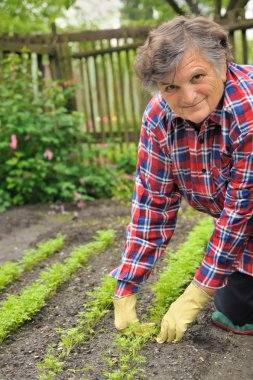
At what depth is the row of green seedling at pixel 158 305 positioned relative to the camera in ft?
7.80

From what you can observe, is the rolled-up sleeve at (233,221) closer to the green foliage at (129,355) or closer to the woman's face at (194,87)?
the woman's face at (194,87)

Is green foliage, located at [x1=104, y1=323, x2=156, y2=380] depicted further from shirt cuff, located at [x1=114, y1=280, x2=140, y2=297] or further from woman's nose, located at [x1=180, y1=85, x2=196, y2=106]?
woman's nose, located at [x1=180, y1=85, x2=196, y2=106]

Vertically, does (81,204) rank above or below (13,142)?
below

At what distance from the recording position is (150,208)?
2.64m

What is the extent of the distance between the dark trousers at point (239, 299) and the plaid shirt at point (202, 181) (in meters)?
0.09

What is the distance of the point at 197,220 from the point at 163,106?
258 centimetres

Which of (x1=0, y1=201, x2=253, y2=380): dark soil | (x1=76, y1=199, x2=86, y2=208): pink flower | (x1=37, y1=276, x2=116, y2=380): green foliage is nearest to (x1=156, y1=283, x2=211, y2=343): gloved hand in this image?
(x1=0, y1=201, x2=253, y2=380): dark soil

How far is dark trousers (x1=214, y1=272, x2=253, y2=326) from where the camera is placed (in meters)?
2.83

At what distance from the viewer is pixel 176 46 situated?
2.10 metres

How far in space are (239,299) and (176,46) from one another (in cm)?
141

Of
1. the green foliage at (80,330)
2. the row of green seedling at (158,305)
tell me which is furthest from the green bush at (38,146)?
the green foliage at (80,330)

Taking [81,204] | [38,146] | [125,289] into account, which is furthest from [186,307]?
[38,146]

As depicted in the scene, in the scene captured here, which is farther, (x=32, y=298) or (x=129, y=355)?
(x=32, y=298)

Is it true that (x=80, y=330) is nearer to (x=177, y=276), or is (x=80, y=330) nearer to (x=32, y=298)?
(x=32, y=298)
